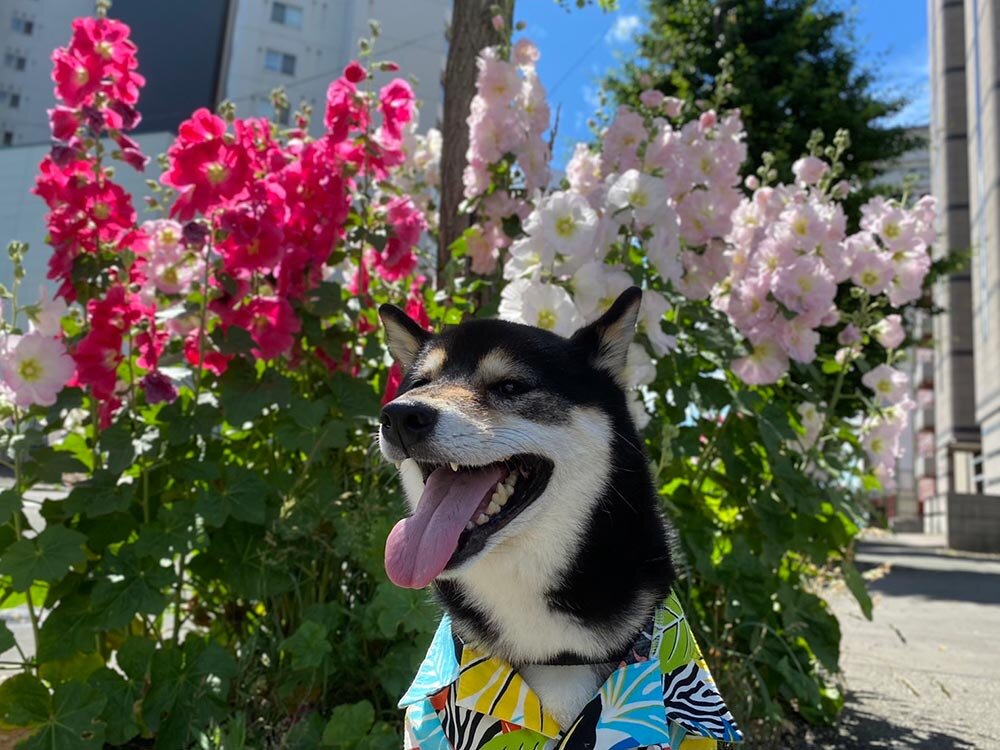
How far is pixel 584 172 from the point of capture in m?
3.79

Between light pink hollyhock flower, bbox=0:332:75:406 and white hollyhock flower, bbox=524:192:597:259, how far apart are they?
71.0 inches

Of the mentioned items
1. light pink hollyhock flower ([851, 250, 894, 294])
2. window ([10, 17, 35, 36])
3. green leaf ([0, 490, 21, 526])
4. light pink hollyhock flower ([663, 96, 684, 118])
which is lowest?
green leaf ([0, 490, 21, 526])

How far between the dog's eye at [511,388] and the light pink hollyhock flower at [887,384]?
99.2 inches

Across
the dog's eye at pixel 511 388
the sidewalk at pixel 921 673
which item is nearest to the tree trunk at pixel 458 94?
the dog's eye at pixel 511 388

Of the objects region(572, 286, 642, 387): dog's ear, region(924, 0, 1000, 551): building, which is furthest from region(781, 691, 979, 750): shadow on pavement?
region(924, 0, 1000, 551): building

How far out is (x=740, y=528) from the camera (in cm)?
380

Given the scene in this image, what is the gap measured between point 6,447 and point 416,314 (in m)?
1.59

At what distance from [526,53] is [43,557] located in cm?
305

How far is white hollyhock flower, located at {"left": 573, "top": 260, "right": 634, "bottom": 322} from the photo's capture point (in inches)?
123

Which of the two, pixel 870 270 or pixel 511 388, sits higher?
pixel 870 270

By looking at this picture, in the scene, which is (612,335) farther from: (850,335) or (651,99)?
(850,335)

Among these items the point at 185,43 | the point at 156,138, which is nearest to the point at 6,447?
the point at 156,138

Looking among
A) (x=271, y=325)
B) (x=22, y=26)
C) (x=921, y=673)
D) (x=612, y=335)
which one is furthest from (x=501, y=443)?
(x=22, y=26)

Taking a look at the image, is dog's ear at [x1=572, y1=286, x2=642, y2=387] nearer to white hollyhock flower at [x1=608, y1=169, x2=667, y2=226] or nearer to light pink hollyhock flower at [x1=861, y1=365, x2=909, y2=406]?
white hollyhock flower at [x1=608, y1=169, x2=667, y2=226]
